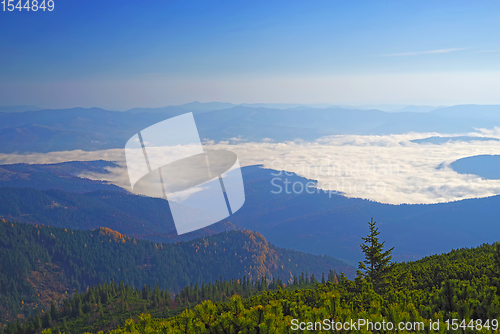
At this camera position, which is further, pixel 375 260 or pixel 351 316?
pixel 375 260

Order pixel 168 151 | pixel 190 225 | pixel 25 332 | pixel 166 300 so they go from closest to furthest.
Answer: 1. pixel 190 225
2. pixel 168 151
3. pixel 25 332
4. pixel 166 300

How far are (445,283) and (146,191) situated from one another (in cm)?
1450

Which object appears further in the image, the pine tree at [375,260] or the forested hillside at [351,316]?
the pine tree at [375,260]

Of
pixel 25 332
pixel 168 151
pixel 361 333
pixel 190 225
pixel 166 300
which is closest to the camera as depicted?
pixel 361 333

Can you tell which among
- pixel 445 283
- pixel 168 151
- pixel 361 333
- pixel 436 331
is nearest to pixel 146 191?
pixel 168 151

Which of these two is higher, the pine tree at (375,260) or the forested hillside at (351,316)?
the forested hillside at (351,316)

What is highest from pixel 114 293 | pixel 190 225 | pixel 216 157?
pixel 216 157

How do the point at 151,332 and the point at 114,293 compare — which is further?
the point at 114,293

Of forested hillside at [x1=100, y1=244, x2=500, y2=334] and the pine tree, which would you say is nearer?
forested hillside at [x1=100, y1=244, x2=500, y2=334]

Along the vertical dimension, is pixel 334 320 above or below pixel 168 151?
below

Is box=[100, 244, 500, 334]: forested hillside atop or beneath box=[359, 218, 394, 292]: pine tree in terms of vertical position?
atop

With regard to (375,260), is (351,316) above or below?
above

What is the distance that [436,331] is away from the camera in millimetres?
10875

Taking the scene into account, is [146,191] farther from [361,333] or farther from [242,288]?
[242,288]
